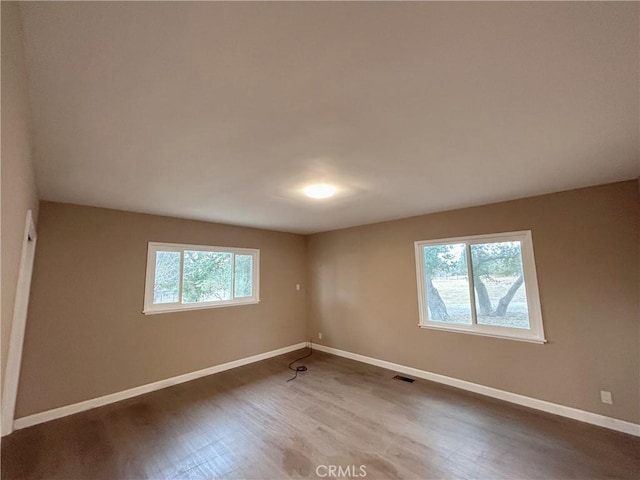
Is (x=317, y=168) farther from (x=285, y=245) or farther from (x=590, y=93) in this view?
(x=285, y=245)

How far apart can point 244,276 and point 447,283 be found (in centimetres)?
347

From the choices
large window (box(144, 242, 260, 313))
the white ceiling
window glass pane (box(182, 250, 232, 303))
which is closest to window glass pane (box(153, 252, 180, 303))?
large window (box(144, 242, 260, 313))

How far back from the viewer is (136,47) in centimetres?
114

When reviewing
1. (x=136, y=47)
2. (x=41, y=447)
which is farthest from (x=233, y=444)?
(x=136, y=47)

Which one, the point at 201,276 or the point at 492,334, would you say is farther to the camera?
the point at 201,276

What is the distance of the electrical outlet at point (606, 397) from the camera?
2.77 metres

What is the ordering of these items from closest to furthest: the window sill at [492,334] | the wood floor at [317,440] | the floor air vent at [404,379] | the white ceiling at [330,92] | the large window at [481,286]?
the white ceiling at [330,92]
the wood floor at [317,440]
the window sill at [492,334]
the large window at [481,286]
the floor air vent at [404,379]

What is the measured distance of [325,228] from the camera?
5.43m

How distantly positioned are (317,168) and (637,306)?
3.44 m

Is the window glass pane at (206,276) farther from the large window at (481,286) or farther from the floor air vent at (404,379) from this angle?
the large window at (481,286)

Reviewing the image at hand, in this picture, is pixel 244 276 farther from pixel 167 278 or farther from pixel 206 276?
pixel 167 278

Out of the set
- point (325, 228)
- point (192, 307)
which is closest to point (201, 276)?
point (192, 307)

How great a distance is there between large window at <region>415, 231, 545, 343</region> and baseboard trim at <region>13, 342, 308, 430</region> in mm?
3167

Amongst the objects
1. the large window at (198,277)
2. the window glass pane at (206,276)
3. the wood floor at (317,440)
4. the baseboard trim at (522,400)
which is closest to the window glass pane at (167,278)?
the large window at (198,277)
